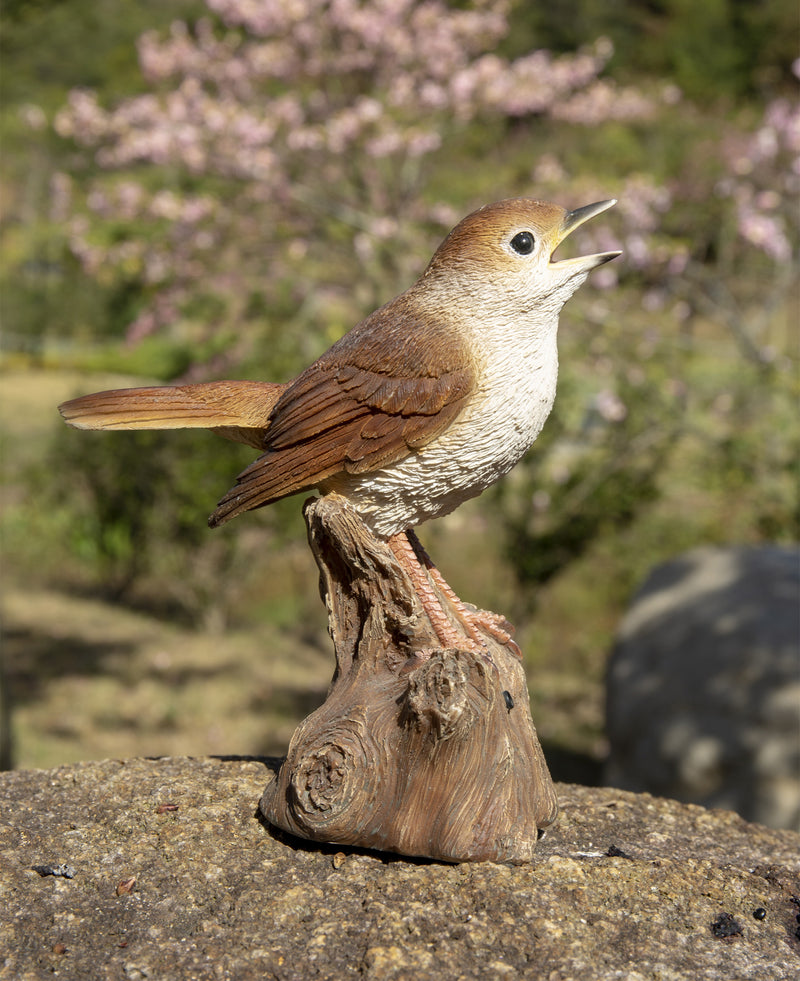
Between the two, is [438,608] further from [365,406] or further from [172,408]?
[172,408]

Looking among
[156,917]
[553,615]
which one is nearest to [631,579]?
[553,615]

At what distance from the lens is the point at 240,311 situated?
10469mm

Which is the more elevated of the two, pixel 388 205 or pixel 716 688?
pixel 388 205

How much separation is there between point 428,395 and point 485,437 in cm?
19

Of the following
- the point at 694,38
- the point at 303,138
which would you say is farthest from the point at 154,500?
the point at 694,38

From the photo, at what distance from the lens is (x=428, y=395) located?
2.63 m

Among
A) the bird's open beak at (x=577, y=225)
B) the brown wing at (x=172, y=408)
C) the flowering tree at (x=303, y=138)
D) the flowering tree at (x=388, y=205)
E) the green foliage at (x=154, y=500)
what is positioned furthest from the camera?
the flowering tree at (x=303, y=138)

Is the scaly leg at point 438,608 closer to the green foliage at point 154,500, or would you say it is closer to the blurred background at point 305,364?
the blurred background at point 305,364

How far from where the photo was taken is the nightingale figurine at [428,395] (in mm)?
2654

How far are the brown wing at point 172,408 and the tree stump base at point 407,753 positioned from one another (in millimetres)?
329

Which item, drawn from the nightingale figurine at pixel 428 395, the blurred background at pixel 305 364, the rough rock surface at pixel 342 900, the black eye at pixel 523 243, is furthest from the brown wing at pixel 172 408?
the blurred background at pixel 305 364

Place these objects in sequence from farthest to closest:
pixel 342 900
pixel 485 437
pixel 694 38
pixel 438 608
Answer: pixel 694 38, pixel 438 608, pixel 485 437, pixel 342 900

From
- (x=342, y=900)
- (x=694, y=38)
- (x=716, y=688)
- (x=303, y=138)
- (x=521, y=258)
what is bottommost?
(x=342, y=900)

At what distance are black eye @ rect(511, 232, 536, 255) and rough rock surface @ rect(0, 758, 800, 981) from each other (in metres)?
1.65
